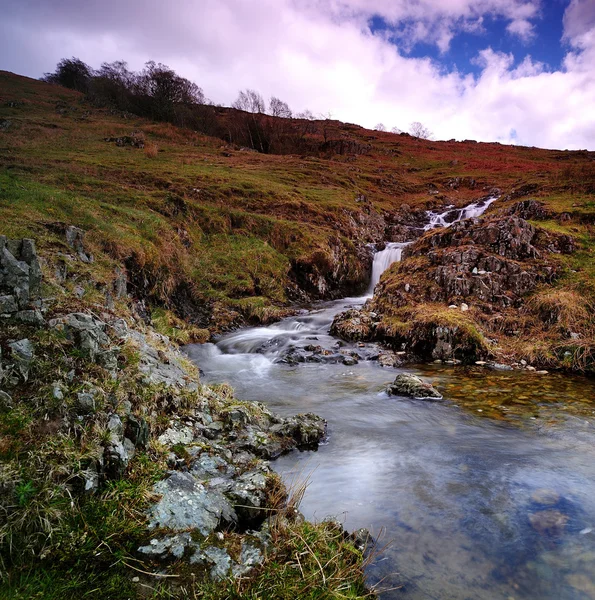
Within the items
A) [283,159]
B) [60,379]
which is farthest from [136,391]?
[283,159]

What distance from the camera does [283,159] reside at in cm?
4694

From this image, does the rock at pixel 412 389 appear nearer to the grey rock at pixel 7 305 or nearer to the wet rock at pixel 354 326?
the wet rock at pixel 354 326

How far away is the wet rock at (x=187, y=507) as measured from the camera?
3.29 meters

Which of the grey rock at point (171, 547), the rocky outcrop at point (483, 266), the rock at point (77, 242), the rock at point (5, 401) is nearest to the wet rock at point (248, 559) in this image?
the grey rock at point (171, 547)

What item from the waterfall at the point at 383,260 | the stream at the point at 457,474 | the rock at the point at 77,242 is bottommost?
the stream at the point at 457,474

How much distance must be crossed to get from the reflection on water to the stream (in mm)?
17

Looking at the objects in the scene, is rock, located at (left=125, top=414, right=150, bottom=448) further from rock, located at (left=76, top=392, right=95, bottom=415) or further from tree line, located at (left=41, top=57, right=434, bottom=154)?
tree line, located at (left=41, top=57, right=434, bottom=154)

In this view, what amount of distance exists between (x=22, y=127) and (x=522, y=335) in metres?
50.8

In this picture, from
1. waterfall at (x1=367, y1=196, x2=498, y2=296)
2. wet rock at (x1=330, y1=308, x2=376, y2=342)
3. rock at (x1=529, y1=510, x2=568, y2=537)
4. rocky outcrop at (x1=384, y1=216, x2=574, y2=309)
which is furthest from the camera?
waterfall at (x1=367, y1=196, x2=498, y2=296)

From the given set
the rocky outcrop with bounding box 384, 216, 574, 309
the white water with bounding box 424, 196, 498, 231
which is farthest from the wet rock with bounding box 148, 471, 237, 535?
the white water with bounding box 424, 196, 498, 231

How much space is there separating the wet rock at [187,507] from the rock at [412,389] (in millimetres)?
5968

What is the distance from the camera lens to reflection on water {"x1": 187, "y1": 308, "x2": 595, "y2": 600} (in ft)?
12.1

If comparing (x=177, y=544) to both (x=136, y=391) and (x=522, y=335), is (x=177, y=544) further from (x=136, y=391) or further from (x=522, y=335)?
(x=522, y=335)

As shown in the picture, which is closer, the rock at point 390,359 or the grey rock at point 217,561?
the grey rock at point 217,561
